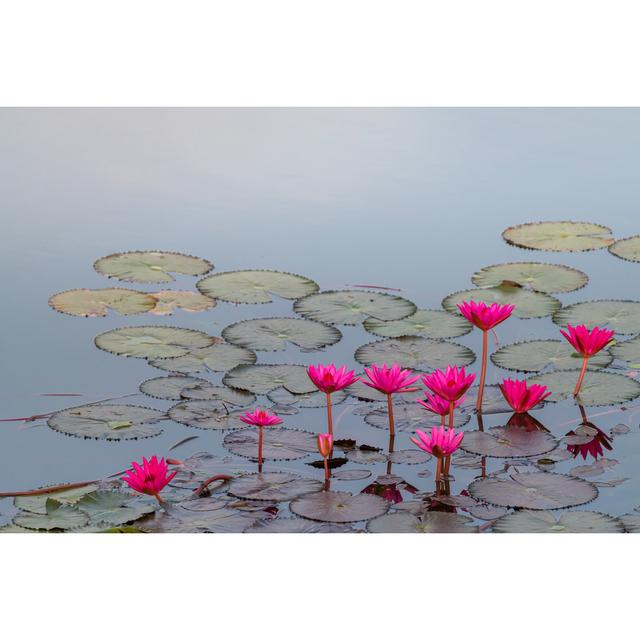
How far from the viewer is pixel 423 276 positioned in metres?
3.56

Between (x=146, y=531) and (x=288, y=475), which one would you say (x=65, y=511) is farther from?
(x=288, y=475)

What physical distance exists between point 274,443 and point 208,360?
50 cm

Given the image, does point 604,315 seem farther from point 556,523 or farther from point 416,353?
point 556,523

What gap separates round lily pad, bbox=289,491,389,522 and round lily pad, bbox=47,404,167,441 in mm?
471

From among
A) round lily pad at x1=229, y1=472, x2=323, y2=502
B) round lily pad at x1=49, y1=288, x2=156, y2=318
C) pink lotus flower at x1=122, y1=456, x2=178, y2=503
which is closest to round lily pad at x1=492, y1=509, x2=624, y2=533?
round lily pad at x1=229, y1=472, x2=323, y2=502

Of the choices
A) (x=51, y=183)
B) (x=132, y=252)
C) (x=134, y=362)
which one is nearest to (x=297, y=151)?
(x=51, y=183)

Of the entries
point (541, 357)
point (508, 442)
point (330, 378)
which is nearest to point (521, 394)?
point (508, 442)

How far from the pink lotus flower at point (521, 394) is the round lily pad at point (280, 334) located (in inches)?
24.7

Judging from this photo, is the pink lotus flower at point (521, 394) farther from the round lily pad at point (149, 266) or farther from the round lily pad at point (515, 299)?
the round lily pad at point (149, 266)

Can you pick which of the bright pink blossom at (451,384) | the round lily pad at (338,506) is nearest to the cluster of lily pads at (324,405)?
the round lily pad at (338,506)

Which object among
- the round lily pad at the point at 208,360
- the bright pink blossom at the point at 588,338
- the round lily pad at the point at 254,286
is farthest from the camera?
the round lily pad at the point at 254,286

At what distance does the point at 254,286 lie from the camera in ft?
11.1

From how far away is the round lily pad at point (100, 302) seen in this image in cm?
322

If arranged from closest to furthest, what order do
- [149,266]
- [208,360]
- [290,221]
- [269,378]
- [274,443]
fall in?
[274,443], [269,378], [208,360], [149,266], [290,221]
